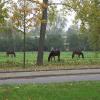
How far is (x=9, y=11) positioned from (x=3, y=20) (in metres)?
1.26

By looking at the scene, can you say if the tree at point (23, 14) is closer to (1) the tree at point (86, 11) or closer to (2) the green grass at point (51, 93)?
(1) the tree at point (86, 11)

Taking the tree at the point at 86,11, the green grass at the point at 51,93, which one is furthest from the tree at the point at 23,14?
the green grass at the point at 51,93

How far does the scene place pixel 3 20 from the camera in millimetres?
32375

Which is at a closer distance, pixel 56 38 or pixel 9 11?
pixel 9 11

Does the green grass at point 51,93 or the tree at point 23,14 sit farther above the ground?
the tree at point 23,14

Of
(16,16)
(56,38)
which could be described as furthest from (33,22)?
(56,38)

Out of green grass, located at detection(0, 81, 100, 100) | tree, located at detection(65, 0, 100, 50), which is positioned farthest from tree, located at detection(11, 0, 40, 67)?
green grass, located at detection(0, 81, 100, 100)

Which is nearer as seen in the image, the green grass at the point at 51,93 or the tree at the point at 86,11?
the green grass at the point at 51,93

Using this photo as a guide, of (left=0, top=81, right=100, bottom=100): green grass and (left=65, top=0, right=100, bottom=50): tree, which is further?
(left=65, top=0, right=100, bottom=50): tree

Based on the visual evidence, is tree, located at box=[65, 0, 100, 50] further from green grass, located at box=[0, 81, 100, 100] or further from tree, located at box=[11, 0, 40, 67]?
green grass, located at box=[0, 81, 100, 100]

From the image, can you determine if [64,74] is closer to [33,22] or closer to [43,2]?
[33,22]

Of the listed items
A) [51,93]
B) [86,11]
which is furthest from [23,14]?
[51,93]

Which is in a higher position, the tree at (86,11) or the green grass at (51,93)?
the tree at (86,11)

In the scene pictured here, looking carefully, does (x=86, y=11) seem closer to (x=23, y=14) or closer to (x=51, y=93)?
(x=23, y=14)
